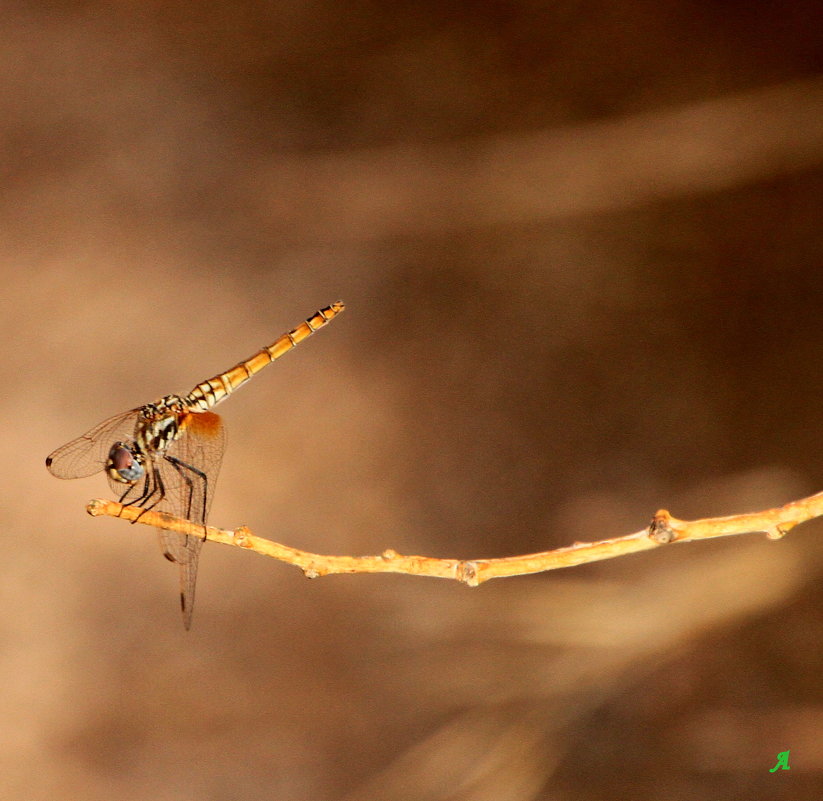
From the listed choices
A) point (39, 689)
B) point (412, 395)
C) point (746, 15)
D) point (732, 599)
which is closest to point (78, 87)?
point (412, 395)

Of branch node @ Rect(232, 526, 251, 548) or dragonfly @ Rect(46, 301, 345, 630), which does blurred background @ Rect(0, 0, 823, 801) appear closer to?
dragonfly @ Rect(46, 301, 345, 630)

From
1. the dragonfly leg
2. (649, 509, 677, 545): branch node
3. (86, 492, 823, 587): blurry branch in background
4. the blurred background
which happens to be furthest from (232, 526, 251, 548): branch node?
the blurred background

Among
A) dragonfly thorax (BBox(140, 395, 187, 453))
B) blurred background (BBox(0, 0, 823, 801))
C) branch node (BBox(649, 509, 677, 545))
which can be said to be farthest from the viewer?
blurred background (BBox(0, 0, 823, 801))

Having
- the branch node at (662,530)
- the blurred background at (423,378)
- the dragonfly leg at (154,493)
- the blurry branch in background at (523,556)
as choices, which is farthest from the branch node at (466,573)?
the blurred background at (423,378)

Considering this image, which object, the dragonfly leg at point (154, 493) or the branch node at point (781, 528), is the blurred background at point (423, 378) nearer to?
the dragonfly leg at point (154, 493)

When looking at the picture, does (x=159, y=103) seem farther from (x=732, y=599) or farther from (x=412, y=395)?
(x=732, y=599)

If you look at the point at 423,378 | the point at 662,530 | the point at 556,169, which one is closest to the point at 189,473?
the point at 662,530
